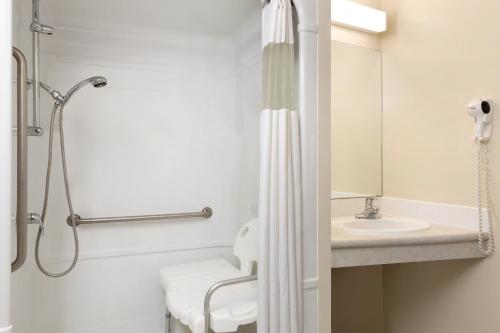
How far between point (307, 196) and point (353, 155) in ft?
3.00

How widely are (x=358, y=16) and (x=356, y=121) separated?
667 mm

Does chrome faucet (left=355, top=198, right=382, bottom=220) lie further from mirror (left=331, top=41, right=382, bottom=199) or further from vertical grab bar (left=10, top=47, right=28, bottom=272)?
vertical grab bar (left=10, top=47, right=28, bottom=272)

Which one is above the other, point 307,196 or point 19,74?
point 19,74

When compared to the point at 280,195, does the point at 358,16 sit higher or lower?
higher

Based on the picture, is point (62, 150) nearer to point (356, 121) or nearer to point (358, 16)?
point (356, 121)

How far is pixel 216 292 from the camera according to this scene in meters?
1.57

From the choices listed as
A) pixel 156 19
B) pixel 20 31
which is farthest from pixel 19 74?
pixel 156 19

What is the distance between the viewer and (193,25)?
82.7 inches

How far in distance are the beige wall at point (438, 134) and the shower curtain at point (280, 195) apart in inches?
38.5

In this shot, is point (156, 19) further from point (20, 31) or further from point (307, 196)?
point (307, 196)

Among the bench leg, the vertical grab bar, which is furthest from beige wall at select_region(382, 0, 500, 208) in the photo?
the vertical grab bar

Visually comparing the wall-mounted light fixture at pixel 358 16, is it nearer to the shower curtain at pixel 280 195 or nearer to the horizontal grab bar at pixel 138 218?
the shower curtain at pixel 280 195

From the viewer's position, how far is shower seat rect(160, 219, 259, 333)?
1392 mm

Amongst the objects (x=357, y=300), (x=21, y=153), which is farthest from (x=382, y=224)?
(x=21, y=153)
